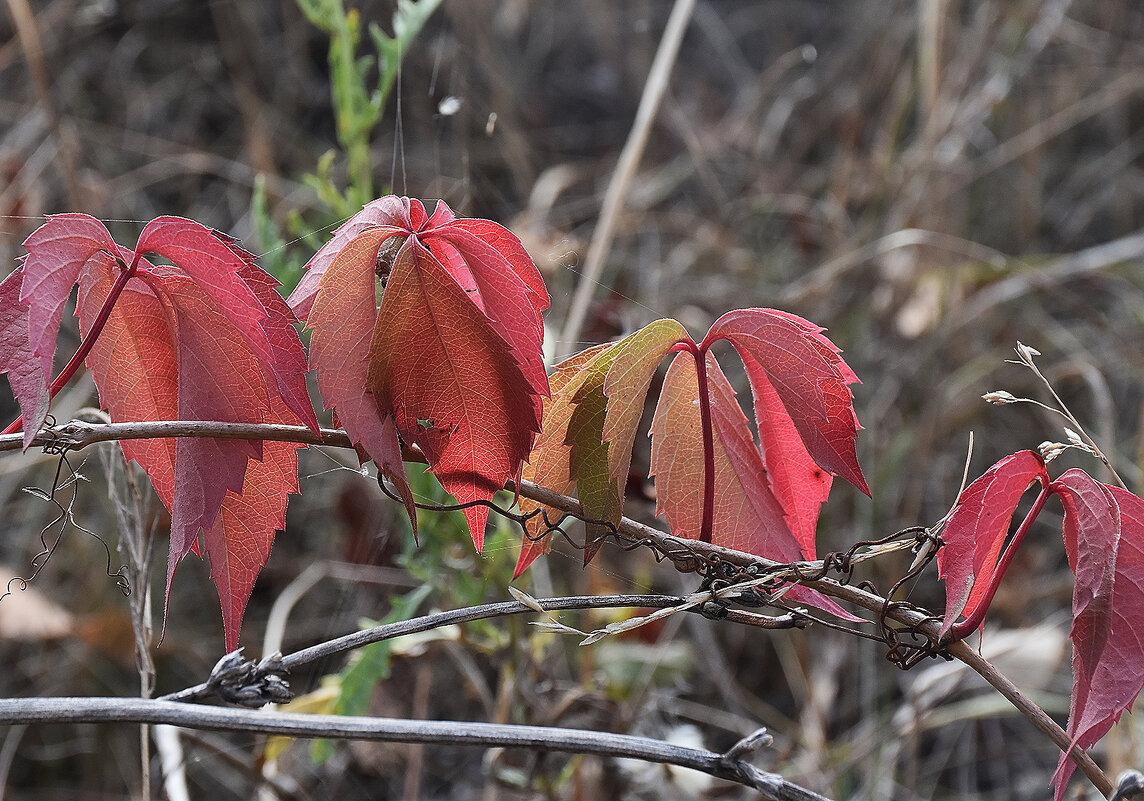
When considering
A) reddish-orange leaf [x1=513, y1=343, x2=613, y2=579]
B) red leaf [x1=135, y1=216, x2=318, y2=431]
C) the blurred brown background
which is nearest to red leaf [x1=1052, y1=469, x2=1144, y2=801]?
reddish-orange leaf [x1=513, y1=343, x2=613, y2=579]

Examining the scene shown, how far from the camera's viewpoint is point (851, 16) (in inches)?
95.1

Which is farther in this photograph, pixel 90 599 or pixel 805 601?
pixel 90 599

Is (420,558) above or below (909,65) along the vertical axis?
below

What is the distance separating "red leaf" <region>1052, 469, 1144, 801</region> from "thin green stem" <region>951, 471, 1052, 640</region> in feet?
0.04

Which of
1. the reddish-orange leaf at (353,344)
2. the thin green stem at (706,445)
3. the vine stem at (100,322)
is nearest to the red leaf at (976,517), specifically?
the thin green stem at (706,445)

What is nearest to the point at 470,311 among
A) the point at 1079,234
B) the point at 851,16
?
the point at 1079,234

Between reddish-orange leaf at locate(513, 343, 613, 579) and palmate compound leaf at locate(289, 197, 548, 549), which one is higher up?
palmate compound leaf at locate(289, 197, 548, 549)

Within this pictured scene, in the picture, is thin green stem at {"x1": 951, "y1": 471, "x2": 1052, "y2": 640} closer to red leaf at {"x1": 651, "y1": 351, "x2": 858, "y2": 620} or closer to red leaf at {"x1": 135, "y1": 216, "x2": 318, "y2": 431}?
red leaf at {"x1": 651, "y1": 351, "x2": 858, "y2": 620}

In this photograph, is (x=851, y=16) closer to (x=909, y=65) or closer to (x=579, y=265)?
(x=909, y=65)

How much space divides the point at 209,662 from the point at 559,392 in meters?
1.23

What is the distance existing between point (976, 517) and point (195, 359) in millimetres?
377

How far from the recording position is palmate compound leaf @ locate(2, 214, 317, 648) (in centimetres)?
41

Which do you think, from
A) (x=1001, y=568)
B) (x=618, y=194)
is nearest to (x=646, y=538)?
(x=1001, y=568)

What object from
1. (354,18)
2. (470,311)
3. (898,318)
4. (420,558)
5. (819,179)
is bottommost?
(420,558)
